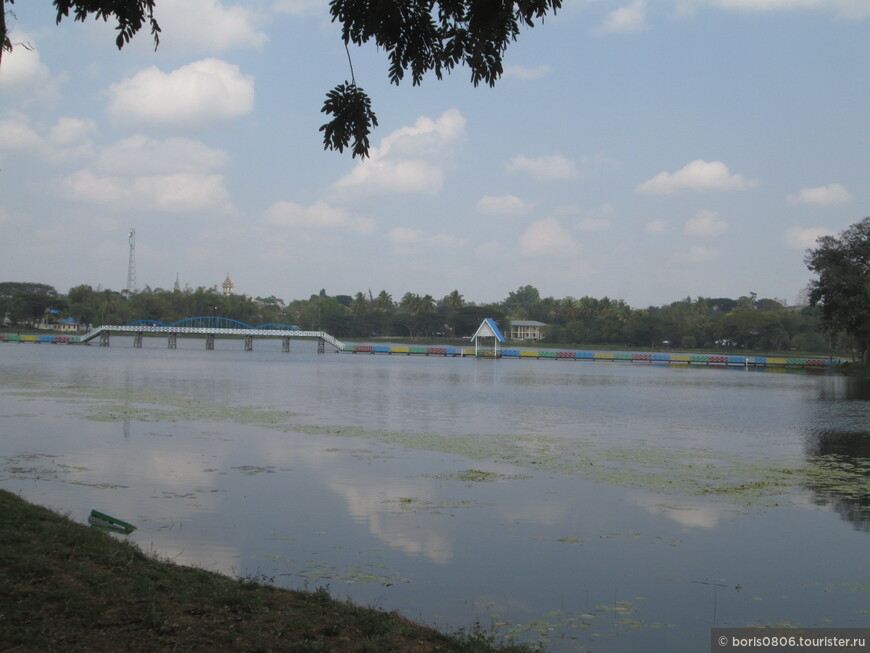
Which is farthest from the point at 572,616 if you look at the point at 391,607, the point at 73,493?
the point at 73,493

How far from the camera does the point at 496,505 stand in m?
14.9

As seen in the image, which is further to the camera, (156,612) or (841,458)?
(841,458)

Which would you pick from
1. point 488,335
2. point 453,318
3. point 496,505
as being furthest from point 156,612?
point 453,318

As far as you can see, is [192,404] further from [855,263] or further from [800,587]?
[855,263]

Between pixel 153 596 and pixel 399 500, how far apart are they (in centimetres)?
776

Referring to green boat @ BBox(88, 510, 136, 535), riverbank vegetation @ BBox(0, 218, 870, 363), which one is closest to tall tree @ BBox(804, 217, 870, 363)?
riverbank vegetation @ BBox(0, 218, 870, 363)

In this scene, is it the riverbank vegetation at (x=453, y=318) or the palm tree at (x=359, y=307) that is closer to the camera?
the riverbank vegetation at (x=453, y=318)

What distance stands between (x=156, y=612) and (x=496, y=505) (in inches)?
344

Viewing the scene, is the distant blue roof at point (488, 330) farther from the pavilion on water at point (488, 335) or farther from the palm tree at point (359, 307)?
the palm tree at point (359, 307)

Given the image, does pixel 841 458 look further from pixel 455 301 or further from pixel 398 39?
pixel 455 301

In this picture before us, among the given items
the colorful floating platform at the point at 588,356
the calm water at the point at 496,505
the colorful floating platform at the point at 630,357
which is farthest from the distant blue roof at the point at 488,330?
the calm water at the point at 496,505

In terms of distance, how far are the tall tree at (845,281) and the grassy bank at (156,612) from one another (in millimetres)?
76351

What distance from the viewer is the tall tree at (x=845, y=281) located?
245 ft

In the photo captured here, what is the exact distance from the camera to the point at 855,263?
78000 mm
